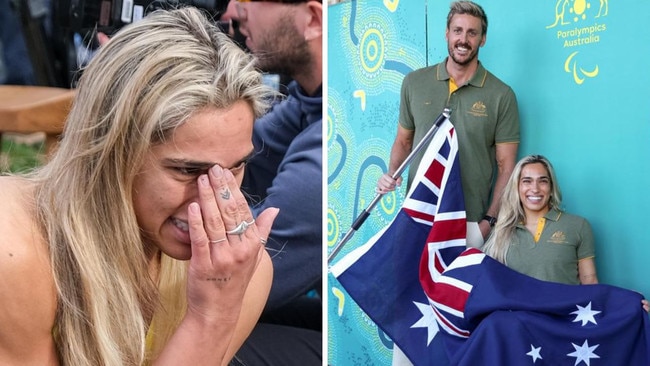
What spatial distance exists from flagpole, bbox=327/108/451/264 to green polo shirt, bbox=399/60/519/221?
0.01 m

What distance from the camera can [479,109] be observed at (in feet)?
6.38

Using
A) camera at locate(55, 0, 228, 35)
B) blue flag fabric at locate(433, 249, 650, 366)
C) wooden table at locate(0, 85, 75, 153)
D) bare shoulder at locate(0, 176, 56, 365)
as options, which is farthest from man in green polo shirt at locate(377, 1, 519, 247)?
bare shoulder at locate(0, 176, 56, 365)

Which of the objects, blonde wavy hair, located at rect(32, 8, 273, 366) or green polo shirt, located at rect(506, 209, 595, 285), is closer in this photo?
blonde wavy hair, located at rect(32, 8, 273, 366)

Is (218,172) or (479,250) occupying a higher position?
(218,172)

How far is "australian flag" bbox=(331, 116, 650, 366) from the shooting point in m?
1.76

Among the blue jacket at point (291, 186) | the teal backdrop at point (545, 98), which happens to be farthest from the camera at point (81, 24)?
the teal backdrop at point (545, 98)

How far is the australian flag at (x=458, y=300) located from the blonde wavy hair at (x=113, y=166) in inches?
34.0

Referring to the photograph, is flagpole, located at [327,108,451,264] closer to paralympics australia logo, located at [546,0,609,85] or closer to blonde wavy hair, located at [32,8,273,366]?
paralympics australia logo, located at [546,0,609,85]

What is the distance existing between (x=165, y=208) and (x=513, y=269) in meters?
0.93

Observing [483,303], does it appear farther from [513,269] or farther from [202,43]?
[202,43]

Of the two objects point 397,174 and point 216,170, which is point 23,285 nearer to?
point 216,170

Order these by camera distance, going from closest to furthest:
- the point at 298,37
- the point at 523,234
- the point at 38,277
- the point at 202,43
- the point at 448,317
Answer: the point at 38,277
the point at 202,43
the point at 523,234
the point at 448,317
the point at 298,37

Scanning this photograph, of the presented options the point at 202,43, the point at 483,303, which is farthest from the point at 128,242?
the point at 483,303

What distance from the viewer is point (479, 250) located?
6.37ft
